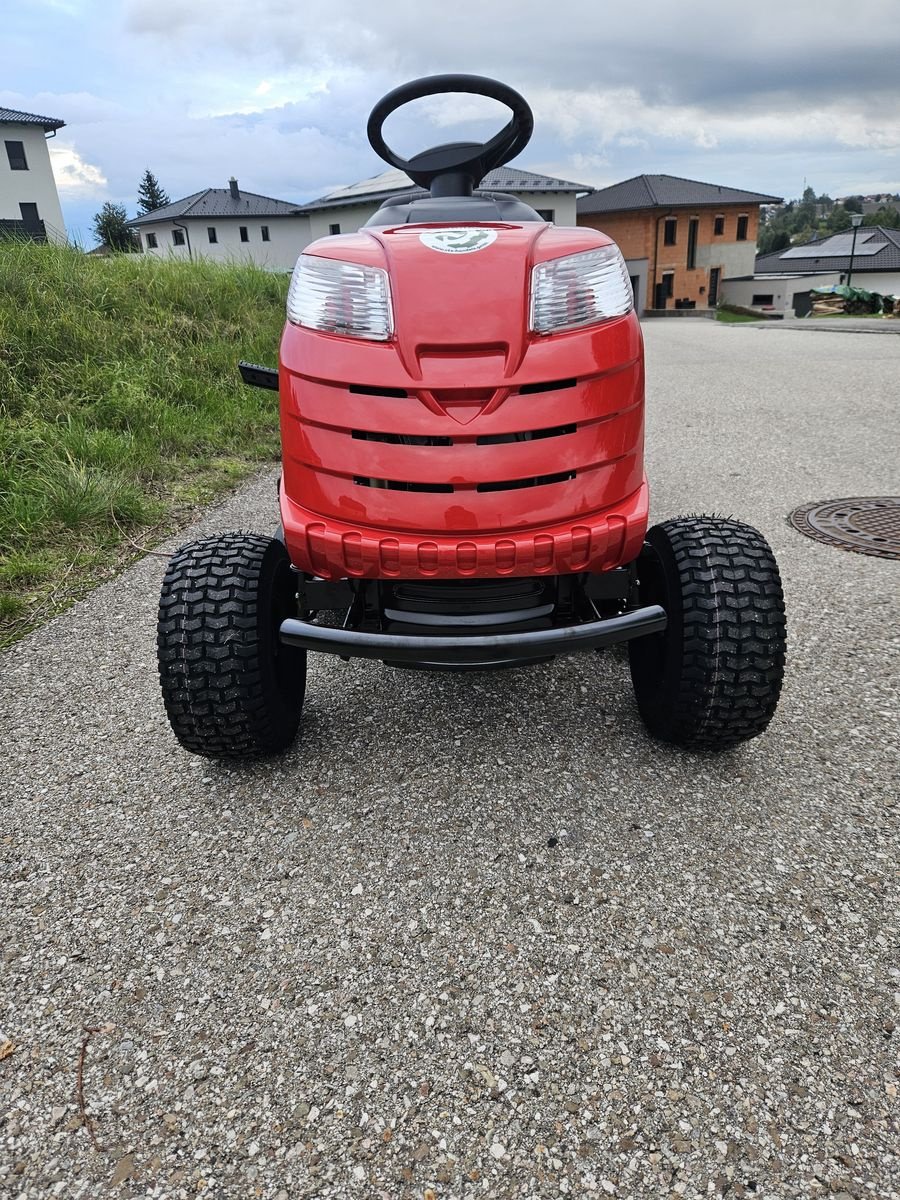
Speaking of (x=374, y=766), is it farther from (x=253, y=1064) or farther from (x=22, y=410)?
(x=22, y=410)

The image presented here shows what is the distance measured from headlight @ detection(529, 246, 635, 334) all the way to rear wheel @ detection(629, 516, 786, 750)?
1.92ft

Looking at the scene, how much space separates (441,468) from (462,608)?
1.10ft

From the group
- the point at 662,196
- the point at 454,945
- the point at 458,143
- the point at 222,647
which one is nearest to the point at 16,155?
the point at 662,196

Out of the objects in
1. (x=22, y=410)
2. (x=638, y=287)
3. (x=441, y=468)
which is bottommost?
(x=638, y=287)

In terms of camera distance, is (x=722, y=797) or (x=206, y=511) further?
(x=206, y=511)

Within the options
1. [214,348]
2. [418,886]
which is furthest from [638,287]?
[418,886]

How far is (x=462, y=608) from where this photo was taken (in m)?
1.80

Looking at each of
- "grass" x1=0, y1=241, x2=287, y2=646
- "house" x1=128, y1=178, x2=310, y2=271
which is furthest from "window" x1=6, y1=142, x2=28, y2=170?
"grass" x1=0, y1=241, x2=287, y2=646

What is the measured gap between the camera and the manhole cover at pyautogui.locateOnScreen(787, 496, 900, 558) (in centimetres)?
365

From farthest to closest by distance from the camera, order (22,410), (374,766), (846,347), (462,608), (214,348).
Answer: (846,347) → (214,348) → (22,410) → (374,766) → (462,608)

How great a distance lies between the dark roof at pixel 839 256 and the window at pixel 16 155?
44005 mm

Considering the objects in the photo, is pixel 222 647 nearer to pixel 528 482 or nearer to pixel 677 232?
pixel 528 482

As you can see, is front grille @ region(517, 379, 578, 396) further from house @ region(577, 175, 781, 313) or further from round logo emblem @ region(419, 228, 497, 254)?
house @ region(577, 175, 781, 313)

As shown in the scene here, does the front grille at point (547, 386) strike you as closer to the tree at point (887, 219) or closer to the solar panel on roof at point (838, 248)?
the solar panel on roof at point (838, 248)
